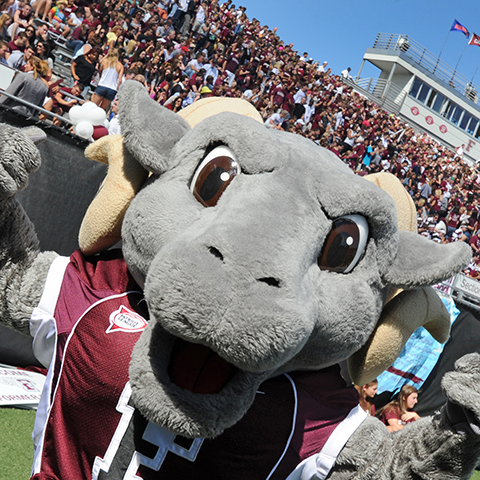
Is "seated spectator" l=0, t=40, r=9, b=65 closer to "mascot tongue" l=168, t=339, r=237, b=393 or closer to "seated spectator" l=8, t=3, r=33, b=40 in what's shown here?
"seated spectator" l=8, t=3, r=33, b=40

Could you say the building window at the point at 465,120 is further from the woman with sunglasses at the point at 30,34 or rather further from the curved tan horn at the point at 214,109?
the curved tan horn at the point at 214,109

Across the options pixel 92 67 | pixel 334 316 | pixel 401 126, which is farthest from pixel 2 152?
pixel 401 126

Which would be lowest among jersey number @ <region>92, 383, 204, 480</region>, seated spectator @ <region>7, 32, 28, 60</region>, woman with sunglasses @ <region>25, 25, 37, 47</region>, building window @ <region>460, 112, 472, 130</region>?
jersey number @ <region>92, 383, 204, 480</region>

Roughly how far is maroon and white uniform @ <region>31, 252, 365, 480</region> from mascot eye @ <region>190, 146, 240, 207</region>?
407 mm

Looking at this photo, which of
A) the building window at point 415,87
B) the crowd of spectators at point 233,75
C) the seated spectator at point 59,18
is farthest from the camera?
the building window at point 415,87

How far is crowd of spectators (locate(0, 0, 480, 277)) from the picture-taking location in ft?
26.7

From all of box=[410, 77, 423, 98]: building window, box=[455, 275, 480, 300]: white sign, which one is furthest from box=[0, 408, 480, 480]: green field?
box=[410, 77, 423, 98]: building window

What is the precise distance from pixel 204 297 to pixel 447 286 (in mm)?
5954

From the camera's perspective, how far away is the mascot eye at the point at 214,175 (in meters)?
1.36

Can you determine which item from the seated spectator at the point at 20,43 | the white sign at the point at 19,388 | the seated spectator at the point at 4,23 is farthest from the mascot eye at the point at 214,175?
the seated spectator at the point at 4,23

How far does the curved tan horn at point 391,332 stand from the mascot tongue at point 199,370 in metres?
0.50

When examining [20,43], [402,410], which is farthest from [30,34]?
[402,410]

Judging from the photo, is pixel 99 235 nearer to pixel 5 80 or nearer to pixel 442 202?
pixel 5 80

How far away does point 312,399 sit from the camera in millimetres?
1541
